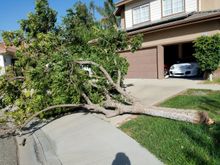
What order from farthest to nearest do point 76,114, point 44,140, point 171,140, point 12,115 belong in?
point 76,114 < point 12,115 < point 44,140 < point 171,140

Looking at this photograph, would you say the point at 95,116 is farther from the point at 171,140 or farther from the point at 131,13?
the point at 131,13

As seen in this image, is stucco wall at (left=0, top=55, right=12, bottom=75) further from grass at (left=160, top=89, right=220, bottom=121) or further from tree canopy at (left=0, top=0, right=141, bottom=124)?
grass at (left=160, top=89, right=220, bottom=121)

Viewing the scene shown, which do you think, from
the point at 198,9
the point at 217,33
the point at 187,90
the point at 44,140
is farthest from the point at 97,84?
the point at 198,9

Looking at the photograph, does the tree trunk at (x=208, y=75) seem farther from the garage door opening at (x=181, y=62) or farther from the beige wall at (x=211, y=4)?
the beige wall at (x=211, y=4)

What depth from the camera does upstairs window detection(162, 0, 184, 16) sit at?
16.9 meters

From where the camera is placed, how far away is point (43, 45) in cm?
984

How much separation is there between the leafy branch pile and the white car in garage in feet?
17.3

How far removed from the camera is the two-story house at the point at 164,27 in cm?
1328

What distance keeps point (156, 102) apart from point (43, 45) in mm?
5142

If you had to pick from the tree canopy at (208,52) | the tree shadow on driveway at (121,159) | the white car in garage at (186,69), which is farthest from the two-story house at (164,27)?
Result: the tree shadow on driveway at (121,159)

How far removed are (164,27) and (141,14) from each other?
5.98 meters

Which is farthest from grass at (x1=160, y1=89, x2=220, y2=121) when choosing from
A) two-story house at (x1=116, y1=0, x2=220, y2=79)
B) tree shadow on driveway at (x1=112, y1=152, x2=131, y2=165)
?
two-story house at (x1=116, y1=0, x2=220, y2=79)

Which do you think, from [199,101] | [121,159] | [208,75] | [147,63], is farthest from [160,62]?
[121,159]

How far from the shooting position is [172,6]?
17531mm
